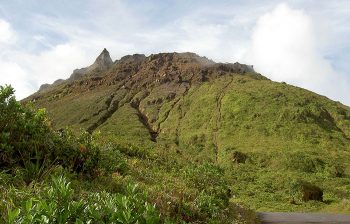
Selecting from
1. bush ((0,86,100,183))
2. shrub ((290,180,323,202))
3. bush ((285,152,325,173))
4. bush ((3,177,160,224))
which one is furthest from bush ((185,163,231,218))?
bush ((285,152,325,173))

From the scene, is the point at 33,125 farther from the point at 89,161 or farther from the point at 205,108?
the point at 205,108

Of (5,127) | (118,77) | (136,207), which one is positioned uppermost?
(118,77)

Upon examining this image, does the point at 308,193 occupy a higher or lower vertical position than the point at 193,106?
lower

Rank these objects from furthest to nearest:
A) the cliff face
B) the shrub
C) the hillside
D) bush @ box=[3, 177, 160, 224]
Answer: the cliff face
the hillside
the shrub
bush @ box=[3, 177, 160, 224]

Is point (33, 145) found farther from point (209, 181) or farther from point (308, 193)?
point (308, 193)

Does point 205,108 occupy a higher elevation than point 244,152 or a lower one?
higher

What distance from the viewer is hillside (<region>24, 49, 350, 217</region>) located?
91.2 metres

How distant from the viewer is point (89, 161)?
12078 millimetres

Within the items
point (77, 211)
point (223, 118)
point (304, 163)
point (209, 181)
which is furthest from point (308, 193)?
point (223, 118)

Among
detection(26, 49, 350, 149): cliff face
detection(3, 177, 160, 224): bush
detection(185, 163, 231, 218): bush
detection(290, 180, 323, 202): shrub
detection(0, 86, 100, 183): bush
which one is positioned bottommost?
detection(290, 180, 323, 202): shrub

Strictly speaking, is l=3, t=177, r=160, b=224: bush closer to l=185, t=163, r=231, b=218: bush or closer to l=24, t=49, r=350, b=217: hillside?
l=185, t=163, r=231, b=218: bush

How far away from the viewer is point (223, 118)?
130125mm

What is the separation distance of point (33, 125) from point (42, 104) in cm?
15485

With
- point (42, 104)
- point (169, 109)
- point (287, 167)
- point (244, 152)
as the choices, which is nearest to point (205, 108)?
point (169, 109)
